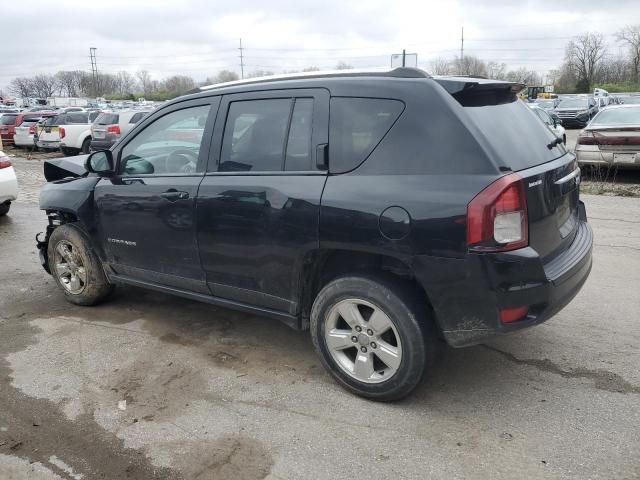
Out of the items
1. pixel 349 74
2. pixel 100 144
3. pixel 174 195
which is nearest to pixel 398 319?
pixel 349 74

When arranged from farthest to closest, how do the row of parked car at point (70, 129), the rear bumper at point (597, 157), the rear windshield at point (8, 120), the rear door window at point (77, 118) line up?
the rear windshield at point (8, 120) < the rear door window at point (77, 118) < the row of parked car at point (70, 129) < the rear bumper at point (597, 157)

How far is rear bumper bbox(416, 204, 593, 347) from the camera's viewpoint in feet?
9.25

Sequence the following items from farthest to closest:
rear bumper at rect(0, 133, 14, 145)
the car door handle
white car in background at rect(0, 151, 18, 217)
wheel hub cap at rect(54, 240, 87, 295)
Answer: rear bumper at rect(0, 133, 14, 145) < white car in background at rect(0, 151, 18, 217) < wheel hub cap at rect(54, 240, 87, 295) < the car door handle

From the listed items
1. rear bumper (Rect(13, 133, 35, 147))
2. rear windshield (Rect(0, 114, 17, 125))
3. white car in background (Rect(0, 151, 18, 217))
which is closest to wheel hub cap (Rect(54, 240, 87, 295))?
white car in background (Rect(0, 151, 18, 217))

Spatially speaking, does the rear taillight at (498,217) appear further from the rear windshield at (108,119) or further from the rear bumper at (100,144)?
the rear windshield at (108,119)

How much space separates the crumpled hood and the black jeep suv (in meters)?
0.97

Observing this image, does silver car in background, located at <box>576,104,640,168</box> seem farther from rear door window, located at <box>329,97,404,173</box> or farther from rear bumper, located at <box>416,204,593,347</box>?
rear door window, located at <box>329,97,404,173</box>

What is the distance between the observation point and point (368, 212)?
3.04 meters

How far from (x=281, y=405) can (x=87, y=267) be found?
2.43 meters

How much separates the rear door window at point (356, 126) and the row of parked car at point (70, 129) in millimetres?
14486

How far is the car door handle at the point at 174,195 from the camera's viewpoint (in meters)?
3.88

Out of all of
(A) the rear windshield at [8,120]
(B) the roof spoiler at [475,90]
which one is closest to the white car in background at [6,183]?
(B) the roof spoiler at [475,90]

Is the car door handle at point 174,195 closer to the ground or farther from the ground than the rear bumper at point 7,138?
closer to the ground

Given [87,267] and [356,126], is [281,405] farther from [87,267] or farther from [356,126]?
[87,267]
